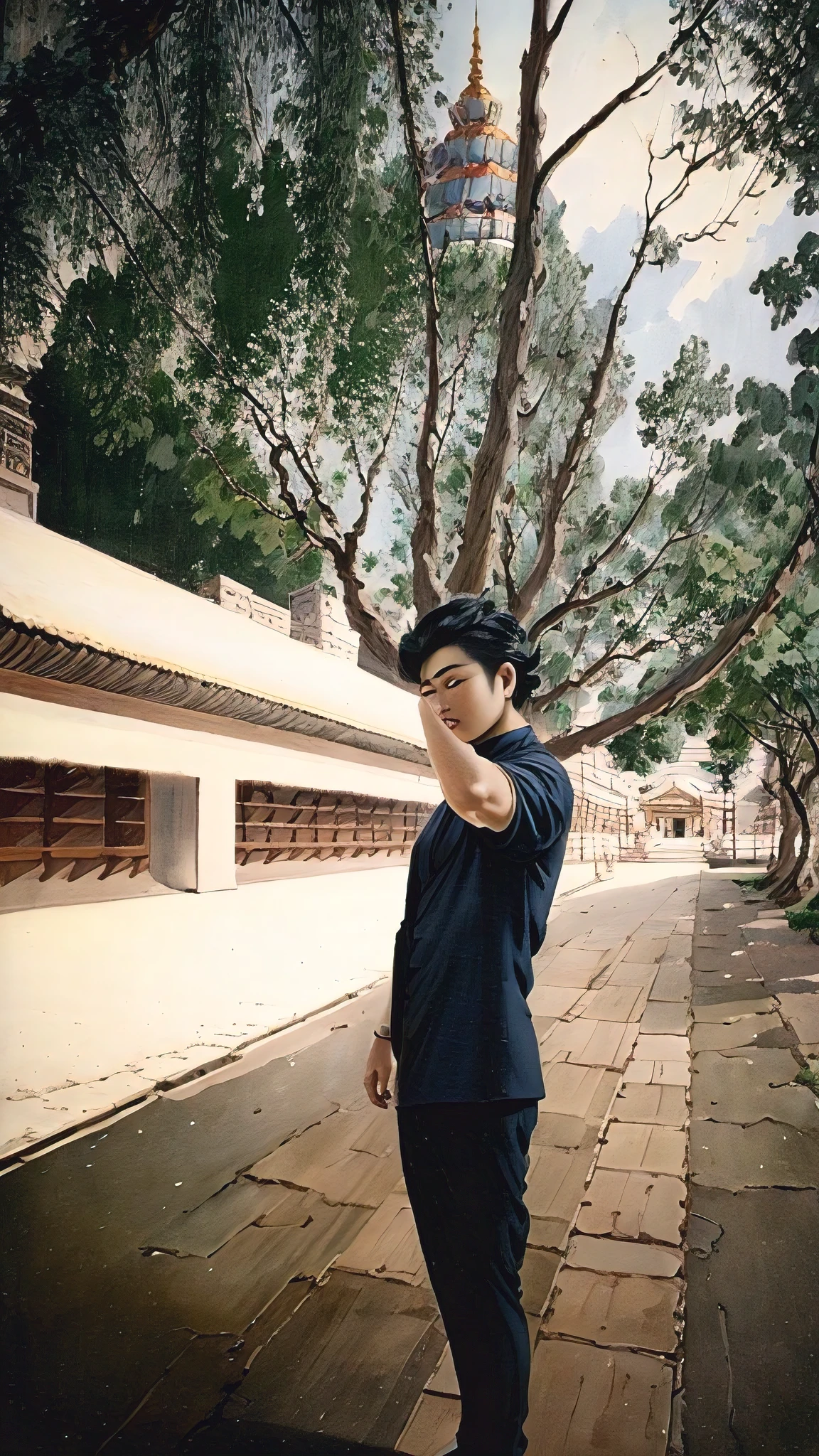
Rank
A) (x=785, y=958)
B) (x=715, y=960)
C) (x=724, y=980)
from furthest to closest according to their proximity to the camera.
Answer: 1. (x=785, y=958)
2. (x=715, y=960)
3. (x=724, y=980)

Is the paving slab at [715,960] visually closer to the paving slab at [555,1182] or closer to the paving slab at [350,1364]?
the paving slab at [555,1182]

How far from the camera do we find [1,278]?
7.25 ft

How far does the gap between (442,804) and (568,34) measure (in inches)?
72.2

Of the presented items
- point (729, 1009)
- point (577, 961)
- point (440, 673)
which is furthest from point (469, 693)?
point (729, 1009)

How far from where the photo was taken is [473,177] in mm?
2270

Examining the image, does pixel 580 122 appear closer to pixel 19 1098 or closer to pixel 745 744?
pixel 745 744

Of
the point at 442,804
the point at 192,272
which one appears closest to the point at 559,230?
the point at 192,272

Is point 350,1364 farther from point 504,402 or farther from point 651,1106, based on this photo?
point 504,402

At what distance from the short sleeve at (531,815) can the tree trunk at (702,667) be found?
99 cm

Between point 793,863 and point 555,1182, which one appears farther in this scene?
point 793,863

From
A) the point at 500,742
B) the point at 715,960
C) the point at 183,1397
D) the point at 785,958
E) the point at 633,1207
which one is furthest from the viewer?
the point at 785,958

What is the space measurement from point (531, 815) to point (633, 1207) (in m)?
1.05

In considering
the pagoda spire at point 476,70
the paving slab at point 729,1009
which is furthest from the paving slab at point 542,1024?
A: the pagoda spire at point 476,70

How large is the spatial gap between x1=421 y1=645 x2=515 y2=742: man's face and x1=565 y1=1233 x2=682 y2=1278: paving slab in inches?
41.5
